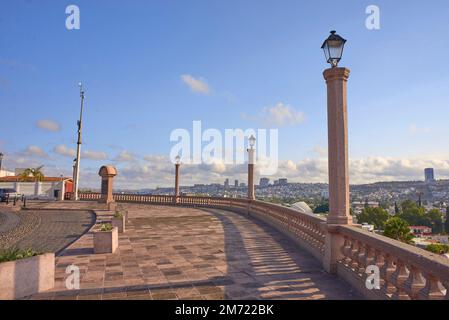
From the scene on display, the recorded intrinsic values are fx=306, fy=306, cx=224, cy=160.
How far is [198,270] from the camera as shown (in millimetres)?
6715

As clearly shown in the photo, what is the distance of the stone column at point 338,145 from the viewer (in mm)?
6309

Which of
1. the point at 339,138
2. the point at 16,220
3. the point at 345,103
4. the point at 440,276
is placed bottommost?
the point at 16,220

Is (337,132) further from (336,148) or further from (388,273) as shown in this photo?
(388,273)

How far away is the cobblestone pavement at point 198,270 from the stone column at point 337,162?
27.9 inches

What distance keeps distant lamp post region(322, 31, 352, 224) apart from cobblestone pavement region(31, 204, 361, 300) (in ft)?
Result: 4.76

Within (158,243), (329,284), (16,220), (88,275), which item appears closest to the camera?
(329,284)

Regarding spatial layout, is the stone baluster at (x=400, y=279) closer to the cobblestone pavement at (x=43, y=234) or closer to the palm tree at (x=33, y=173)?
the cobblestone pavement at (x=43, y=234)

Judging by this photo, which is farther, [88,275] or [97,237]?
[97,237]

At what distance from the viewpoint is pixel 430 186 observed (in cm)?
18612
